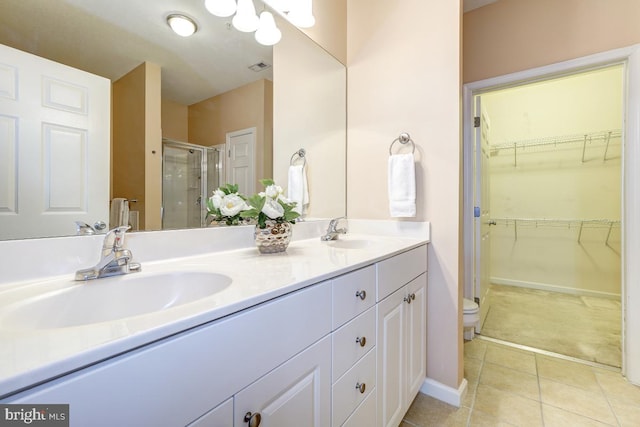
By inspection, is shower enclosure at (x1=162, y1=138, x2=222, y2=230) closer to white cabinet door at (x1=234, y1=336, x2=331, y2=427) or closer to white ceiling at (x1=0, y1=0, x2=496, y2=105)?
white ceiling at (x1=0, y1=0, x2=496, y2=105)

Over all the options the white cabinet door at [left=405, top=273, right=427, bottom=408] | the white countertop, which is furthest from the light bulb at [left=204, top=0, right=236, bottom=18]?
the white cabinet door at [left=405, top=273, right=427, bottom=408]

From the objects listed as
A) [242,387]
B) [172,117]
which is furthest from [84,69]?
[242,387]

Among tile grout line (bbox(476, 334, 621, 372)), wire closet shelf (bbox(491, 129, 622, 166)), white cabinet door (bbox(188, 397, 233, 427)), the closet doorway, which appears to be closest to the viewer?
white cabinet door (bbox(188, 397, 233, 427))

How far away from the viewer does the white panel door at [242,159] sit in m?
1.21

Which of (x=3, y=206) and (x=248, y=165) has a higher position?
(x=248, y=165)

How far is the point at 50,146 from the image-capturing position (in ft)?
2.42

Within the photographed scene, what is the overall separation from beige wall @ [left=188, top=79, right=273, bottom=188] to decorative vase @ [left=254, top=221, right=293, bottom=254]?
29 centimetres

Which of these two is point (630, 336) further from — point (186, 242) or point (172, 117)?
point (172, 117)

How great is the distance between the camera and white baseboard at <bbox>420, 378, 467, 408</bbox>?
141 centimetres

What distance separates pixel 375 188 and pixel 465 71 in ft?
4.11

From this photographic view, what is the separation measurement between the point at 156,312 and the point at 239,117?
0.97 m

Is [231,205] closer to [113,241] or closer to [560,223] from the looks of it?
[113,241]

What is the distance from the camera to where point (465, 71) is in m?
2.10

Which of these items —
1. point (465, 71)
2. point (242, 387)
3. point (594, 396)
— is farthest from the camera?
point (465, 71)
